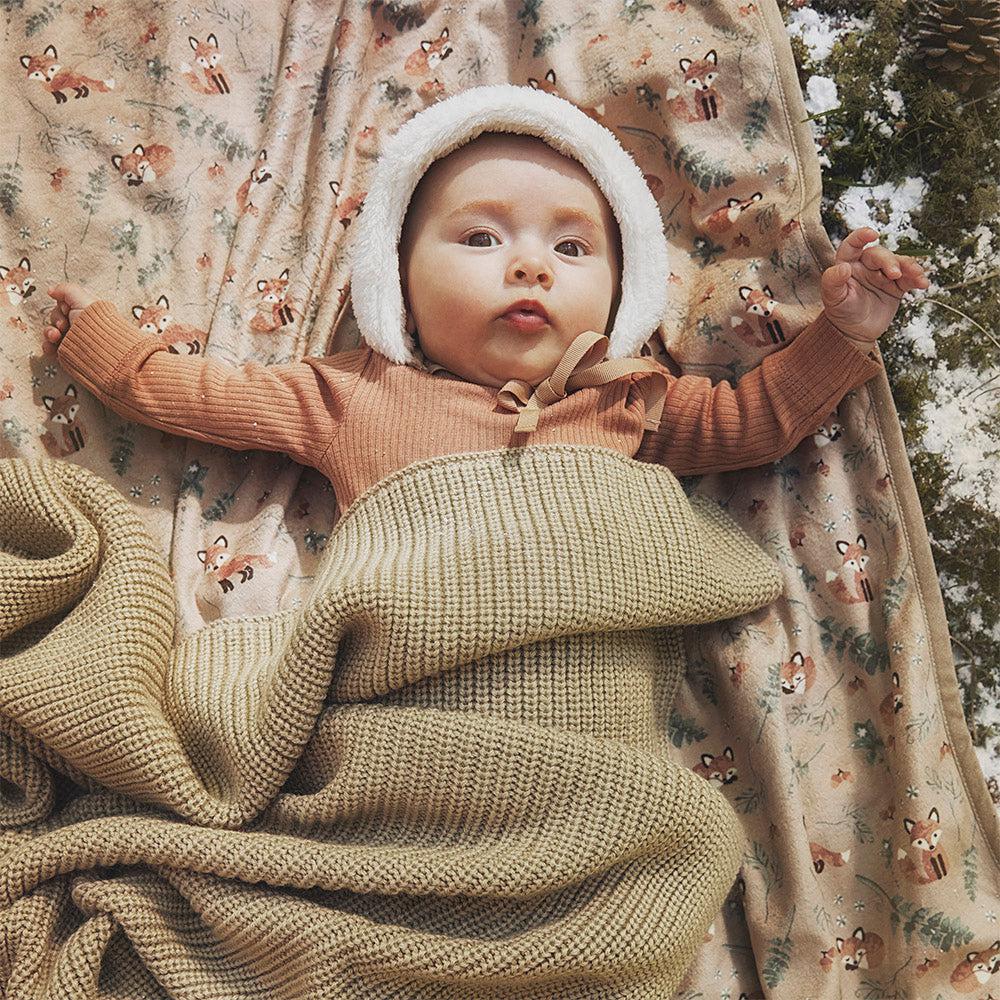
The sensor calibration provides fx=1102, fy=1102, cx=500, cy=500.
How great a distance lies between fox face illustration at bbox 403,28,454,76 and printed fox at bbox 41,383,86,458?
28.3 inches

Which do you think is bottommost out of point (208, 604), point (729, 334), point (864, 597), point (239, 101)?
point (208, 604)

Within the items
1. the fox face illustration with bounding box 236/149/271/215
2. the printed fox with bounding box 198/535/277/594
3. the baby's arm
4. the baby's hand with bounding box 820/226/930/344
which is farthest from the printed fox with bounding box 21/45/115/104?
the baby's hand with bounding box 820/226/930/344

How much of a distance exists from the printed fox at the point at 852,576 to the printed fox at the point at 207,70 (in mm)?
1161

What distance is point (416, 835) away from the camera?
4.30 feet

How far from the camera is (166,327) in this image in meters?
1.63

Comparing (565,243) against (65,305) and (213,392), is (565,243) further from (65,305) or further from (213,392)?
(65,305)

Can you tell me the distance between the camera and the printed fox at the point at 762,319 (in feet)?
5.09

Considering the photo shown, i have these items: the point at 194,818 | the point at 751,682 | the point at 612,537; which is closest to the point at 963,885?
the point at 751,682

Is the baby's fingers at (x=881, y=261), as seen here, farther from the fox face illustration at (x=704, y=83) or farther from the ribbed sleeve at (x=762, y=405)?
the fox face illustration at (x=704, y=83)

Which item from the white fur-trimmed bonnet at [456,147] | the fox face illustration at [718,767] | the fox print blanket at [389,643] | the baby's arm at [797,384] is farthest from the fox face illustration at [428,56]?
the fox face illustration at [718,767]

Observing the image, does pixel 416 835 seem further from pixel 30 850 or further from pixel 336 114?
pixel 336 114

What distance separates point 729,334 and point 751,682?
492 millimetres

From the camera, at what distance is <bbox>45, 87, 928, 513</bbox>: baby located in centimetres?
145

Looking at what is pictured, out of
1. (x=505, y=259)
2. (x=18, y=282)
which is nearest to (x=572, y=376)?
(x=505, y=259)
